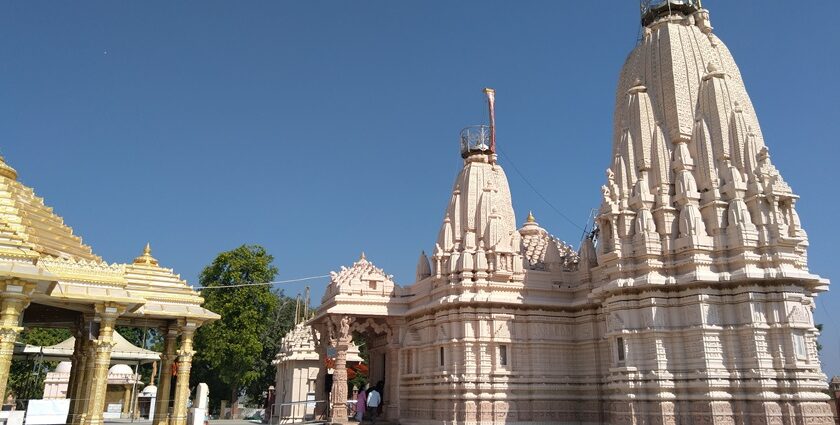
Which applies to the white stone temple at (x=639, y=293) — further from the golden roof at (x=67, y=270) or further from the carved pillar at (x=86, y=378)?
the carved pillar at (x=86, y=378)

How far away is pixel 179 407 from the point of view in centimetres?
1889

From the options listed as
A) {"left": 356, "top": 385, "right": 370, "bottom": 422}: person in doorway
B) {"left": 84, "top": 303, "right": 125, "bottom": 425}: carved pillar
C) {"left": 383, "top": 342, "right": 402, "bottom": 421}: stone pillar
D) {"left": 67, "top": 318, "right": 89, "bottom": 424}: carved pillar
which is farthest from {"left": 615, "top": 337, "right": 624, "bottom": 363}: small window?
{"left": 67, "top": 318, "right": 89, "bottom": 424}: carved pillar

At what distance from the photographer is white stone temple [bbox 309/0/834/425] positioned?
1933cm

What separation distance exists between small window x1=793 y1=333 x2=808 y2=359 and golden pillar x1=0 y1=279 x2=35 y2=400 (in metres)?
20.0

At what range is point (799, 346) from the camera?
18.9 m

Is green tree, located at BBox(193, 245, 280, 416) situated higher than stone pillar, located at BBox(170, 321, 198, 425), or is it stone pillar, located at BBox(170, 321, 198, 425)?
green tree, located at BBox(193, 245, 280, 416)

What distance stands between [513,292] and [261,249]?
2083 cm

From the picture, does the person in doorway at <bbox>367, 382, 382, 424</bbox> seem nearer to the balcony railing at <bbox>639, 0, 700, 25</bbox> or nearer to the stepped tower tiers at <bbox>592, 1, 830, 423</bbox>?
the stepped tower tiers at <bbox>592, 1, 830, 423</bbox>

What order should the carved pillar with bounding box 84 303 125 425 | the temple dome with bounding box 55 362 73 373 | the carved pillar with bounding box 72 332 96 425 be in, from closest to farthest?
the carved pillar with bounding box 84 303 125 425 → the carved pillar with bounding box 72 332 96 425 → the temple dome with bounding box 55 362 73 373

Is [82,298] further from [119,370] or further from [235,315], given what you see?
[119,370]

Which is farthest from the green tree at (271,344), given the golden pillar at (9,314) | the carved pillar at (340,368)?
the golden pillar at (9,314)

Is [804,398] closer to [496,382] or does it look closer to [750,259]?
[750,259]

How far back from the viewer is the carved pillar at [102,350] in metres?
15.6

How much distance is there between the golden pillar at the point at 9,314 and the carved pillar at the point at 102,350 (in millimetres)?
2382
